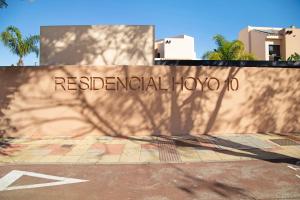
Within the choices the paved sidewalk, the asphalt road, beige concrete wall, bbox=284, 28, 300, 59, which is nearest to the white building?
beige concrete wall, bbox=284, 28, 300, 59

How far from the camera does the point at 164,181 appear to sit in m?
7.03

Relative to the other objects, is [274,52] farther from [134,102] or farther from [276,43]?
[134,102]

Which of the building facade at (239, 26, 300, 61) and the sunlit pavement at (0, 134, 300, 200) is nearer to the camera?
the sunlit pavement at (0, 134, 300, 200)

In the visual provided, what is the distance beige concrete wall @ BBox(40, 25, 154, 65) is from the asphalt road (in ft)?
20.4

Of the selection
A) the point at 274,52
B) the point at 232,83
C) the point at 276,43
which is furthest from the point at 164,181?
the point at 276,43

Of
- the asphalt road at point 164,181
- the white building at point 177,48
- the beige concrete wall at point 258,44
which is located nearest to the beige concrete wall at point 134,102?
the asphalt road at point 164,181

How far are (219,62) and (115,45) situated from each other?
15.4ft

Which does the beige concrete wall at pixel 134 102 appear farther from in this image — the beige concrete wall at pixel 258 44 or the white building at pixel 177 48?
the white building at pixel 177 48

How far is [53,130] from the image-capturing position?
11688 millimetres

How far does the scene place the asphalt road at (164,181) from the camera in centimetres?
624

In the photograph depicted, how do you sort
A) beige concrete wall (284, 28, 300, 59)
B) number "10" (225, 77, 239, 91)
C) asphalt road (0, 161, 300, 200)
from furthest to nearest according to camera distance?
beige concrete wall (284, 28, 300, 59) < number "10" (225, 77, 239, 91) < asphalt road (0, 161, 300, 200)

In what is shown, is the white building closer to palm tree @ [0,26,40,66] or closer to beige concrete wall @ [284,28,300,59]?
beige concrete wall @ [284,28,300,59]

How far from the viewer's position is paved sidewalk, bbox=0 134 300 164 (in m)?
8.80

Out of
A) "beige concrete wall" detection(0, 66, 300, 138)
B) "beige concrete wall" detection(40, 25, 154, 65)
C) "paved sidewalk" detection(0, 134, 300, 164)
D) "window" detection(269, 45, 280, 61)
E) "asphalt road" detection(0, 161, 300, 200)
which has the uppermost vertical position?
"window" detection(269, 45, 280, 61)
